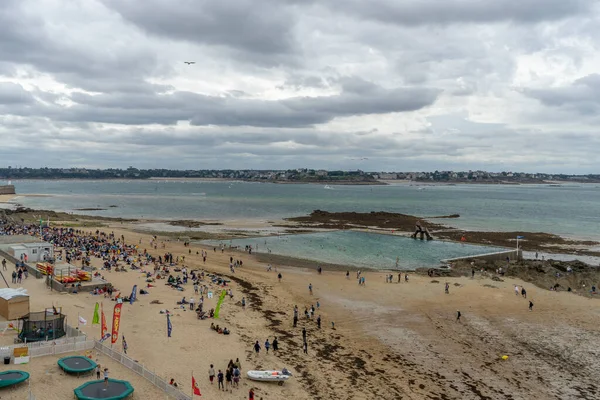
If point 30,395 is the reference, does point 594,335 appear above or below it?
below

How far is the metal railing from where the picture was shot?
15.6 meters

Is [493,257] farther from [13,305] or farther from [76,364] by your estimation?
[13,305]

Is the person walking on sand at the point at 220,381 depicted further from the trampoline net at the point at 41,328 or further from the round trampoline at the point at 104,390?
the trampoline net at the point at 41,328

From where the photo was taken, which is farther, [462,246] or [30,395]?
[462,246]

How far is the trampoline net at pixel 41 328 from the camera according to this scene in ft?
62.2

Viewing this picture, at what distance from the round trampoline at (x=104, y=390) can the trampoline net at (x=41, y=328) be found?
16.7ft

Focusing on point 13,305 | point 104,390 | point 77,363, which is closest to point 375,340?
point 104,390

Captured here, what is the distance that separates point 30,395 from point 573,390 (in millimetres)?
20840

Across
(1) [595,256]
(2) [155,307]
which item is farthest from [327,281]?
(1) [595,256]

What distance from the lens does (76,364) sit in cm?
1681

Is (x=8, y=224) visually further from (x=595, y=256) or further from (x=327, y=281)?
(x=595, y=256)

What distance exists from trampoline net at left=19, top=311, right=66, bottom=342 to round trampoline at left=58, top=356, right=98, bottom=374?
242 cm

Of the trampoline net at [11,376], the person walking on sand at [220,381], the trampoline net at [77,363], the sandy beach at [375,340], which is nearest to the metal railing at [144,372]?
the sandy beach at [375,340]

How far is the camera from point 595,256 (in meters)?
54.2
